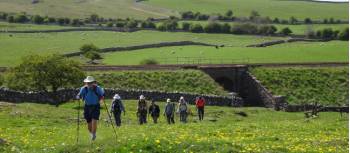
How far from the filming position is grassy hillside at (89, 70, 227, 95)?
251 feet

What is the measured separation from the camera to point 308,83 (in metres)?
82.9

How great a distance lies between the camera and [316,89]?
→ 80750 millimetres

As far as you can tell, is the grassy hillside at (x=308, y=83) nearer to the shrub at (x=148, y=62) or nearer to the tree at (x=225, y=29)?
the shrub at (x=148, y=62)

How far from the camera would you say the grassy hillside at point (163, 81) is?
251 feet

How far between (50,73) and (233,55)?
183ft

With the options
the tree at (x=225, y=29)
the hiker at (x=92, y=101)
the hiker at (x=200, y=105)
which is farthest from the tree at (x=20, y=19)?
the hiker at (x=92, y=101)

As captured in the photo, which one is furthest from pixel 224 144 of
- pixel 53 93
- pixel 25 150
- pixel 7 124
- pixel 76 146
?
pixel 53 93

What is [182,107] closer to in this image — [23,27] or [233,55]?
[233,55]

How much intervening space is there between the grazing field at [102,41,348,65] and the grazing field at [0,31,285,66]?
10623 mm

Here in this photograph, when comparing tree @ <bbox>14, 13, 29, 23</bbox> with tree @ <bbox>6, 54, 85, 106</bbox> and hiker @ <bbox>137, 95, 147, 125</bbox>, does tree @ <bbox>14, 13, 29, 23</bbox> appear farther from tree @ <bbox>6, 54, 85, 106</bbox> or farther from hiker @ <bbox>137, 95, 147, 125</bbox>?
Answer: hiker @ <bbox>137, 95, 147, 125</bbox>

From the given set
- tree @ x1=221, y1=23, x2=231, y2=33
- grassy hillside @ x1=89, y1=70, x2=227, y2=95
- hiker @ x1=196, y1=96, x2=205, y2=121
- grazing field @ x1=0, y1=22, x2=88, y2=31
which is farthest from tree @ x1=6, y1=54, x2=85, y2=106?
tree @ x1=221, y1=23, x2=231, y2=33

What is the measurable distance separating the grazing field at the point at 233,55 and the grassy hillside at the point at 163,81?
21.9 metres

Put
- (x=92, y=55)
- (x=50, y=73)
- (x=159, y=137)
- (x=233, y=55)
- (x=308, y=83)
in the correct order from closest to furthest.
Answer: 1. (x=159, y=137)
2. (x=50, y=73)
3. (x=308, y=83)
4. (x=92, y=55)
5. (x=233, y=55)

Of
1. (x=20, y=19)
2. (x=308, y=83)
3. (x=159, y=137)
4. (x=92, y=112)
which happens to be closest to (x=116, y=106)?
(x=92, y=112)
